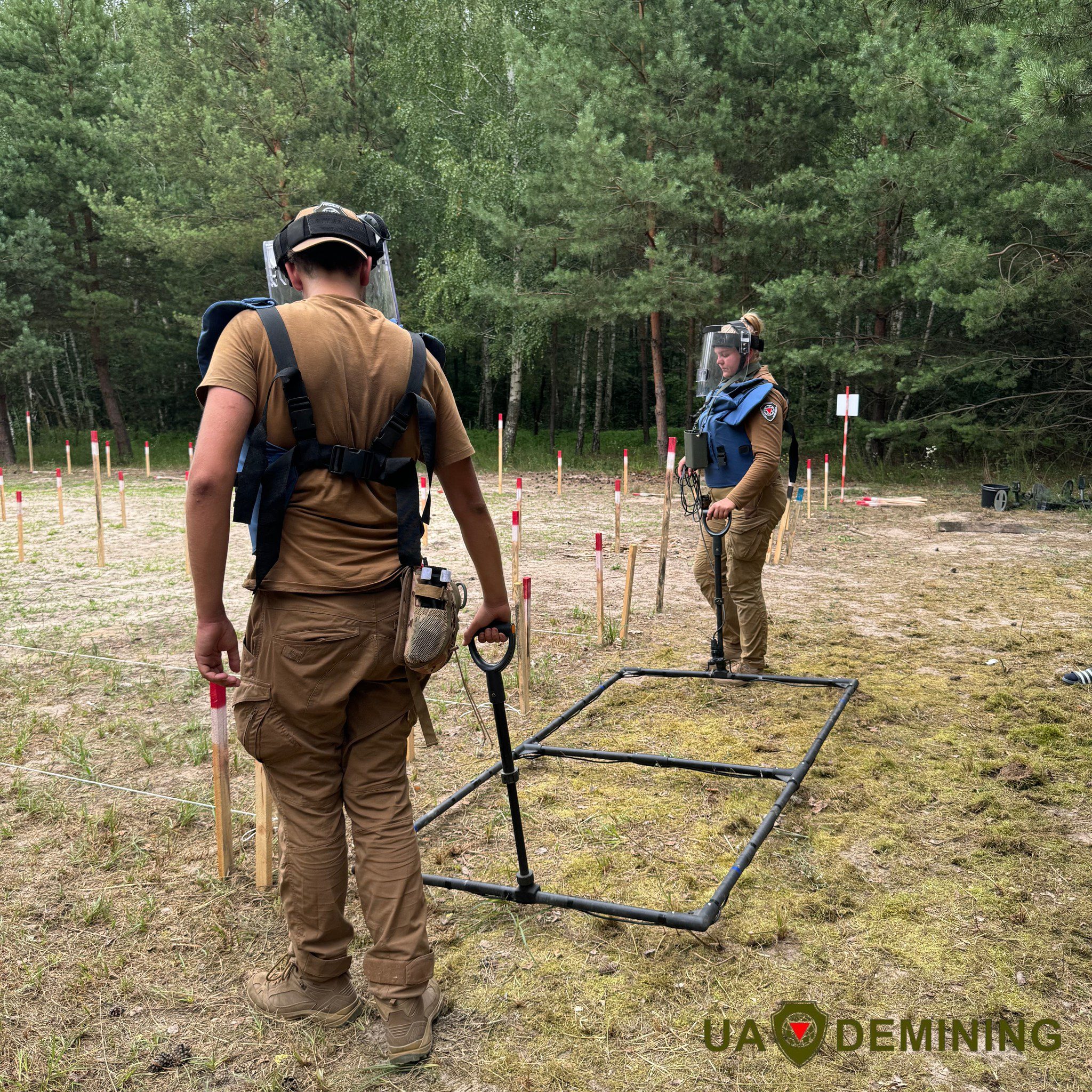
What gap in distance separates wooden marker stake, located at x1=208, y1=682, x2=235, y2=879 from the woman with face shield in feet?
9.78

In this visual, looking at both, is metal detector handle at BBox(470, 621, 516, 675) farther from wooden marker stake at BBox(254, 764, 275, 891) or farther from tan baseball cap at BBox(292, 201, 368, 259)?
tan baseball cap at BBox(292, 201, 368, 259)

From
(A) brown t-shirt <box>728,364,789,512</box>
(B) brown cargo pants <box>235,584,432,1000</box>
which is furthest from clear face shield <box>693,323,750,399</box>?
(B) brown cargo pants <box>235,584,432,1000</box>

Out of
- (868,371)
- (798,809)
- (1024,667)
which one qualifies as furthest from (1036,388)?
(798,809)

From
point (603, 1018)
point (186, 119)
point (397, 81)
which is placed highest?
point (397, 81)

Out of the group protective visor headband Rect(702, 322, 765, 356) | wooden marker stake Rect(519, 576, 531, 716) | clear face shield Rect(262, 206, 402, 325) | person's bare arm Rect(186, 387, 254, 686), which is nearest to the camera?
person's bare arm Rect(186, 387, 254, 686)

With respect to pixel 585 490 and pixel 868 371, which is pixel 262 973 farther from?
pixel 868 371

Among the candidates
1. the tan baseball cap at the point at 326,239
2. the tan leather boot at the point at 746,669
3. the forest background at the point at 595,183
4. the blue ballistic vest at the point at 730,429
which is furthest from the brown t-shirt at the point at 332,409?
the forest background at the point at 595,183

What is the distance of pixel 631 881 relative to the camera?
10.9ft

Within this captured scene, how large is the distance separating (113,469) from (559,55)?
14.9 m

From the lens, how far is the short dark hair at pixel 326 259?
2494 mm

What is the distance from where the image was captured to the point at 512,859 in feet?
11.5

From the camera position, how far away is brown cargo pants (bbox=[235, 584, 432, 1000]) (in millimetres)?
2396

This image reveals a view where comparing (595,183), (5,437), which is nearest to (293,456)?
(595,183)

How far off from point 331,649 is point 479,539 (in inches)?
22.0
